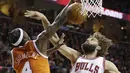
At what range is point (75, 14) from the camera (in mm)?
3486

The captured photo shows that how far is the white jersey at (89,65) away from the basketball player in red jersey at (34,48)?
37 centimetres

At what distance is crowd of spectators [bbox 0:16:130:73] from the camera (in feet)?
28.6

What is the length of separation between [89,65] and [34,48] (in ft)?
1.98

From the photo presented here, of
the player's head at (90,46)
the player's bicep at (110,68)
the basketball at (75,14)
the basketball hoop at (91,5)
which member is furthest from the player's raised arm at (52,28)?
the player's bicep at (110,68)

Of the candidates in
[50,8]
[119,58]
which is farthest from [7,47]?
[119,58]

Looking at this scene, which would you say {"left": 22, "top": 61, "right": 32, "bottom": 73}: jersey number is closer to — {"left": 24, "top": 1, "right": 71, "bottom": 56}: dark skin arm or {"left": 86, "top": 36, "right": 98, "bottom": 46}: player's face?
{"left": 24, "top": 1, "right": 71, "bottom": 56}: dark skin arm

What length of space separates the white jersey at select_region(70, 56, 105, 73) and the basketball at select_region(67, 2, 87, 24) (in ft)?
1.36

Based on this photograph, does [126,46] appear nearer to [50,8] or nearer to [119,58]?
[119,58]

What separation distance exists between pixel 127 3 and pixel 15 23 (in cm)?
625

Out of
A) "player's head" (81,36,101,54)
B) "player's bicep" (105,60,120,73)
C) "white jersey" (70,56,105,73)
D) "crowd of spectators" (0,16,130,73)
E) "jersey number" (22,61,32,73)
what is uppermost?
"player's head" (81,36,101,54)

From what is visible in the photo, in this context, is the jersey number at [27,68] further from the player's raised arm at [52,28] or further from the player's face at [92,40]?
the player's face at [92,40]

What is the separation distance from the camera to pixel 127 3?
14.9 m

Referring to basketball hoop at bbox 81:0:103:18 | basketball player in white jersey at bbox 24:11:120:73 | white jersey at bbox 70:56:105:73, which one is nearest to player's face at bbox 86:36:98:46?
basketball player in white jersey at bbox 24:11:120:73

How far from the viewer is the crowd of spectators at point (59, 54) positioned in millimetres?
8710
